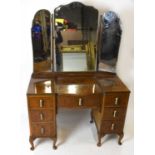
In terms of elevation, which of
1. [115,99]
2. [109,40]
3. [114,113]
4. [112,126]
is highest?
[109,40]

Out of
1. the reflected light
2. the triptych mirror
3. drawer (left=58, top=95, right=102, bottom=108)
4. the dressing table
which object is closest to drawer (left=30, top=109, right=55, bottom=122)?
the dressing table

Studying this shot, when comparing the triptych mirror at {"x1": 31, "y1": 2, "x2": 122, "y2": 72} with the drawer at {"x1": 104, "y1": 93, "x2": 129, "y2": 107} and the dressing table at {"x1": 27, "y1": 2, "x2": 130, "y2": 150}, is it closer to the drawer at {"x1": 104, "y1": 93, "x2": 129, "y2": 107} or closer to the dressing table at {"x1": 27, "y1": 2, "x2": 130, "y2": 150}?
the dressing table at {"x1": 27, "y1": 2, "x2": 130, "y2": 150}

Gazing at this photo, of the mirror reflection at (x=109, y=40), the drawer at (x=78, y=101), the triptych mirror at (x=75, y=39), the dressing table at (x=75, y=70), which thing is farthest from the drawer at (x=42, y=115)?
the mirror reflection at (x=109, y=40)

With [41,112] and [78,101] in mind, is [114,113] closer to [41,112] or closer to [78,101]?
[78,101]

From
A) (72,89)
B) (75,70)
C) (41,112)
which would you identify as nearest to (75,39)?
(75,70)

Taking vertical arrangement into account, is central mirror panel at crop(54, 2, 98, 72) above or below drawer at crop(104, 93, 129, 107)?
above

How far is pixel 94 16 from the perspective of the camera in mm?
2031

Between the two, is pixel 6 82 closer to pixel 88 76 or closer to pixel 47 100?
pixel 47 100

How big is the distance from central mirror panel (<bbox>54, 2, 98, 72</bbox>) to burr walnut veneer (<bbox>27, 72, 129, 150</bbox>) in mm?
106

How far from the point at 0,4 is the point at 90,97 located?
122 cm

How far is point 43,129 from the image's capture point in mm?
1997

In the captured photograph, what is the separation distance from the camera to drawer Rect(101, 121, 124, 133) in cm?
205

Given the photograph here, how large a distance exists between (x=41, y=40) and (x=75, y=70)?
0.46 meters
